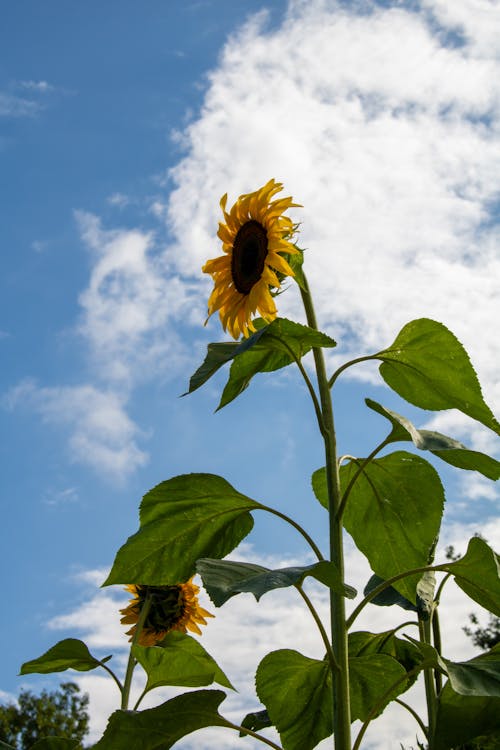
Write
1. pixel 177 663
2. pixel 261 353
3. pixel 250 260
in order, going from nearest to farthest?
pixel 261 353 < pixel 177 663 < pixel 250 260

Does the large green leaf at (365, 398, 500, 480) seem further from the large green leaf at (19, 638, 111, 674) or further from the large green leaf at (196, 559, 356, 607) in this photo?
the large green leaf at (19, 638, 111, 674)

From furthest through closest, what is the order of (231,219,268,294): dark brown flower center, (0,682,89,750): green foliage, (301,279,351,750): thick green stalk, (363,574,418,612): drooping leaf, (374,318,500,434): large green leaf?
(0,682,89,750): green foliage
(363,574,418,612): drooping leaf
(231,219,268,294): dark brown flower center
(374,318,500,434): large green leaf
(301,279,351,750): thick green stalk

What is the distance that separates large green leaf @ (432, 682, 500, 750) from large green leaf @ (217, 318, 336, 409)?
79 cm

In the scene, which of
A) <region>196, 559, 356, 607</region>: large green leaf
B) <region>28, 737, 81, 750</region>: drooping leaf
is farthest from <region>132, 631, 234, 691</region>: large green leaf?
<region>196, 559, 356, 607</region>: large green leaf

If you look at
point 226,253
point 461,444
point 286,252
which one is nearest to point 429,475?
point 461,444

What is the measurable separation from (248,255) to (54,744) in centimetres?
136

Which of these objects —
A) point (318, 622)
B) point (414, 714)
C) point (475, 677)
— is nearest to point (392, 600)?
point (414, 714)

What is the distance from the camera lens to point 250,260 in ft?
7.60

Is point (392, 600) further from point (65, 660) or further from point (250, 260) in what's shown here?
point (250, 260)

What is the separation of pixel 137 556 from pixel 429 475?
2.30 feet

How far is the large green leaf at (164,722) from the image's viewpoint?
5.74 feet

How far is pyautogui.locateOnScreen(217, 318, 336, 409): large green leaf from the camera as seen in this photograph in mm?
1857

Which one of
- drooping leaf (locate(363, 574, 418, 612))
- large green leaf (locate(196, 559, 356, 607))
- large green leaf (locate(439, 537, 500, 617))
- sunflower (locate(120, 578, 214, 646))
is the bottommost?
large green leaf (locate(196, 559, 356, 607))

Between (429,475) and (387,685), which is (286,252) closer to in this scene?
(429,475)
